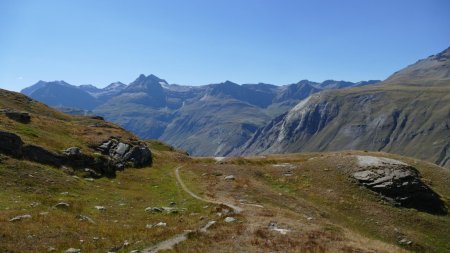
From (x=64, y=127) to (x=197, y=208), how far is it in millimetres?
44152

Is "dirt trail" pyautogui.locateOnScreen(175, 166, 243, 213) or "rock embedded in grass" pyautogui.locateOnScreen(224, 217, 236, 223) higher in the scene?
"rock embedded in grass" pyautogui.locateOnScreen(224, 217, 236, 223)

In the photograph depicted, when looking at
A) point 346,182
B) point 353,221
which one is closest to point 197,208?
point 353,221

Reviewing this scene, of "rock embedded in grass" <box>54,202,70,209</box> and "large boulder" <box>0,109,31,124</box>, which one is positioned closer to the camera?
"rock embedded in grass" <box>54,202,70,209</box>

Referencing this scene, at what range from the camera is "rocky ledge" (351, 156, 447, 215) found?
59875 mm

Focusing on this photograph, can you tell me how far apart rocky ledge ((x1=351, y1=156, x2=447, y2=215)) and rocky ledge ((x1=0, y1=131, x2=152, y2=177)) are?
34.7 metres

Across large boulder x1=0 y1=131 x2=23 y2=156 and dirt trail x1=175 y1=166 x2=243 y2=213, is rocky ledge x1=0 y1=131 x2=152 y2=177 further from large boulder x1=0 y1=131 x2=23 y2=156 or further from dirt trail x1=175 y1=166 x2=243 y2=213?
dirt trail x1=175 y1=166 x2=243 y2=213

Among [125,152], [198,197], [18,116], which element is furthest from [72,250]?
[18,116]

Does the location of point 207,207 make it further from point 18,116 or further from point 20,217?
point 18,116

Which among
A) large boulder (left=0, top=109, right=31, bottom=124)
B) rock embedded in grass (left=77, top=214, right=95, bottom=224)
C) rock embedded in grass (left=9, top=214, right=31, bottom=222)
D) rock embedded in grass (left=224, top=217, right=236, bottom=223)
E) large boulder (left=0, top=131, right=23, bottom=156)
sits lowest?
rock embedded in grass (left=224, top=217, right=236, bottom=223)

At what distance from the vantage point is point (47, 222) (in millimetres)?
28266

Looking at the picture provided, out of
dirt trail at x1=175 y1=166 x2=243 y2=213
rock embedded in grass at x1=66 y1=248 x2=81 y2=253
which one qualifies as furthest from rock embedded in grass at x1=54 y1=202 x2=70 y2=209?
dirt trail at x1=175 y1=166 x2=243 y2=213

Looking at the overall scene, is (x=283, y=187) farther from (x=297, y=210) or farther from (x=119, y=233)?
(x=119, y=233)

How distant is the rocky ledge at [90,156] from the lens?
48.7 m

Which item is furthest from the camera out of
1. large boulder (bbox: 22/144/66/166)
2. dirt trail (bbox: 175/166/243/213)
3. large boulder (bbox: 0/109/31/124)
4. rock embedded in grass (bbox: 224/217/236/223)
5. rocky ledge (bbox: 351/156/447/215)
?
large boulder (bbox: 0/109/31/124)
